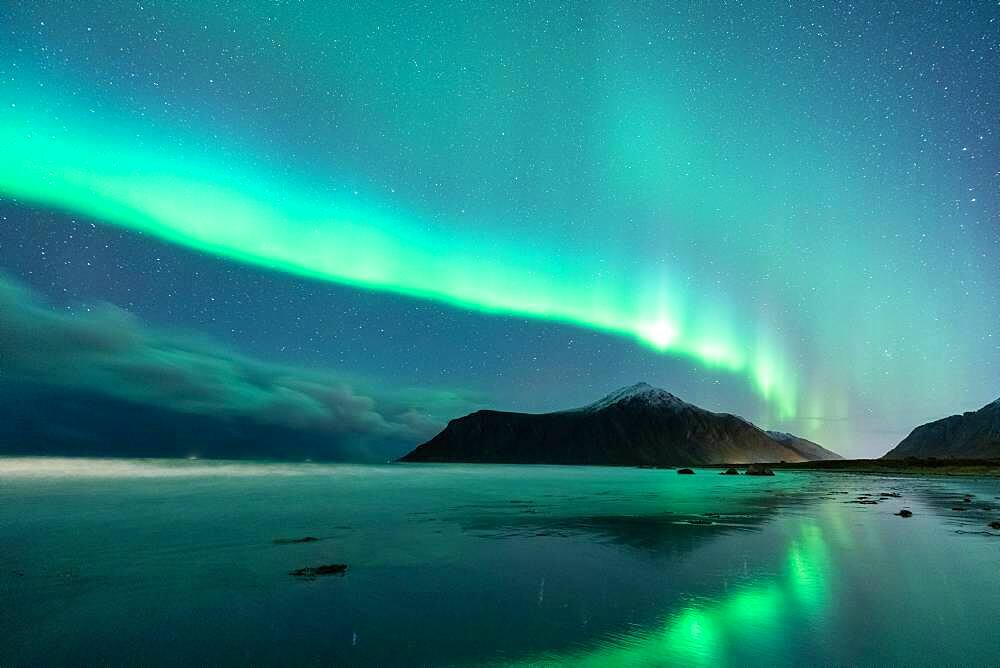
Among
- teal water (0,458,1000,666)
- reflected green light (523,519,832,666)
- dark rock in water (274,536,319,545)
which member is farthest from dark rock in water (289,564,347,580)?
reflected green light (523,519,832,666)

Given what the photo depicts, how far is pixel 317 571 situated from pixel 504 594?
26.1ft

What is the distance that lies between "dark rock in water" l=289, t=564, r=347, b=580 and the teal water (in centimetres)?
55

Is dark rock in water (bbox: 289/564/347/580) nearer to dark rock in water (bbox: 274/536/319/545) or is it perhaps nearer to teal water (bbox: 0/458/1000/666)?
teal water (bbox: 0/458/1000/666)

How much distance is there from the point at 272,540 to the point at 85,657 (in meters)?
18.0

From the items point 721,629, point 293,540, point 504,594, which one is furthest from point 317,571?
point 721,629

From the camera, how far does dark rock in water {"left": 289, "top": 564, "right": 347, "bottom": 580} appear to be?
20488 millimetres

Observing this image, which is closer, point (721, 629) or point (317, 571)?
point (721, 629)

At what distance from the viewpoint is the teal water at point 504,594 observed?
507 inches

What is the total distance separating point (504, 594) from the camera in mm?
18094

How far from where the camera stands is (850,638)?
13.8 metres

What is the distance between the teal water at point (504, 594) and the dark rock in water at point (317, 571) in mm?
549

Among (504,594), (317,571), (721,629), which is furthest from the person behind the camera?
(317,571)

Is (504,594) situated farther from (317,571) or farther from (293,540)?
(293,540)

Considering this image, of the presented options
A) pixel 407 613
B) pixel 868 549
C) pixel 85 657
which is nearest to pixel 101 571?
pixel 85 657
